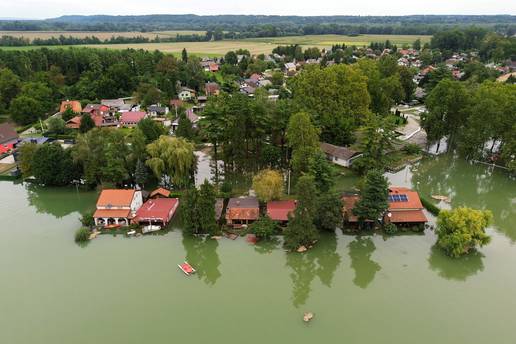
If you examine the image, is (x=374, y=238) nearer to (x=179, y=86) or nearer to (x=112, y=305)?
(x=112, y=305)

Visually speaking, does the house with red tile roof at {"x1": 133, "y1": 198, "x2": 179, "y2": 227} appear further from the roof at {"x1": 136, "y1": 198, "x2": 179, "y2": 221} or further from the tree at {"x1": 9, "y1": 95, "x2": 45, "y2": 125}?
the tree at {"x1": 9, "y1": 95, "x2": 45, "y2": 125}

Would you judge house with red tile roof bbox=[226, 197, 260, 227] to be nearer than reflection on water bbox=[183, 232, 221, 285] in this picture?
No

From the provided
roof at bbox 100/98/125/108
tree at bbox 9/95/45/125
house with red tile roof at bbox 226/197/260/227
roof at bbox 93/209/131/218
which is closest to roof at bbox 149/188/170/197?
roof at bbox 93/209/131/218

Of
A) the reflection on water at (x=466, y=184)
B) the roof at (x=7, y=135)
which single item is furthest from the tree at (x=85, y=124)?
the reflection on water at (x=466, y=184)

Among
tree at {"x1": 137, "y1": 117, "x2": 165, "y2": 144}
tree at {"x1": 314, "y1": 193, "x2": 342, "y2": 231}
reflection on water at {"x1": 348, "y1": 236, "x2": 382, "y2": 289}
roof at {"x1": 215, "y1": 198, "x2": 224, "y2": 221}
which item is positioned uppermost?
tree at {"x1": 137, "y1": 117, "x2": 165, "y2": 144}

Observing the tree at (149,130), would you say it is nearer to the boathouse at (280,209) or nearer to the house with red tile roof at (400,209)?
the boathouse at (280,209)

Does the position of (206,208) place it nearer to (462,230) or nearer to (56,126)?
(462,230)
